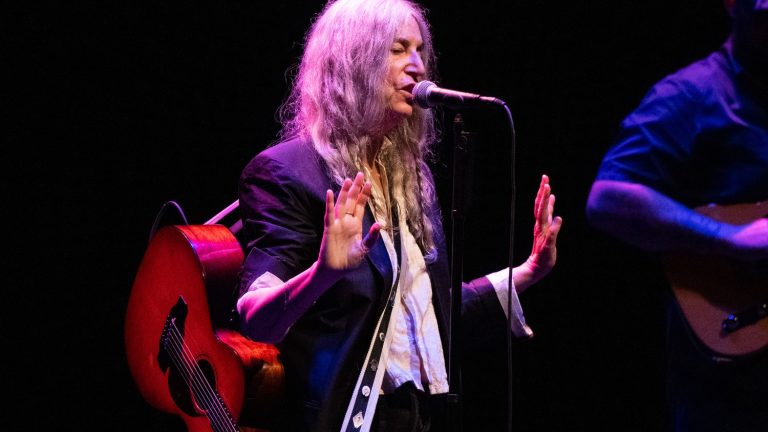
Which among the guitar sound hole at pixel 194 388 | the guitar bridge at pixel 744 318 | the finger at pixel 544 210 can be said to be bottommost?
the guitar sound hole at pixel 194 388

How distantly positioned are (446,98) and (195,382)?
1.14m

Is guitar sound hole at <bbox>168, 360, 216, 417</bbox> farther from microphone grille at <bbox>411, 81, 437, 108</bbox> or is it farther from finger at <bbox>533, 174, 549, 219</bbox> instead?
finger at <bbox>533, 174, 549, 219</bbox>

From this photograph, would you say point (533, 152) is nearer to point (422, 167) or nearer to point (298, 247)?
point (422, 167)

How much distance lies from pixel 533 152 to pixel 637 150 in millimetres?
1732

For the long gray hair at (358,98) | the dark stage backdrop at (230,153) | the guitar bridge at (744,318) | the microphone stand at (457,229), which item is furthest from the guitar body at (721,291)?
the dark stage backdrop at (230,153)

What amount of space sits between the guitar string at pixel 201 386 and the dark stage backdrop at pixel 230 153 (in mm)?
609

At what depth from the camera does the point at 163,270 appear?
2.55 m

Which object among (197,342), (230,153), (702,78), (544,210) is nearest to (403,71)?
(544,210)

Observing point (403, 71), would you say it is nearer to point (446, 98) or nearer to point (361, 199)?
point (446, 98)

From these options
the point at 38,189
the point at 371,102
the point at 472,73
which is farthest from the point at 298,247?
the point at 472,73

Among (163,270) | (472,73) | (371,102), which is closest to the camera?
(371,102)

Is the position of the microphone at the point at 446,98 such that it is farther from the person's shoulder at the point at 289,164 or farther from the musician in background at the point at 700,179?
the musician in background at the point at 700,179

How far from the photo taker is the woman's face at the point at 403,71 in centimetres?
232

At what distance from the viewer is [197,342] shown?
235cm
